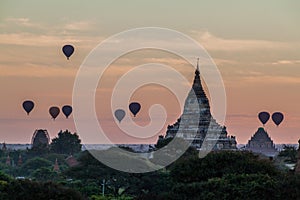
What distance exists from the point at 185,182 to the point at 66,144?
381ft

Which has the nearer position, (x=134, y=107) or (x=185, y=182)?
(x=185, y=182)

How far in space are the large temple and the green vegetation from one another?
123 ft

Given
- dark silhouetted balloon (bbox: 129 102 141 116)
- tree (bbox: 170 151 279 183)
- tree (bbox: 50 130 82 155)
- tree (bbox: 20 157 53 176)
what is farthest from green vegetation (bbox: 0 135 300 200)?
tree (bbox: 50 130 82 155)

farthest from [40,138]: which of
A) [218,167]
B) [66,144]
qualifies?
[218,167]

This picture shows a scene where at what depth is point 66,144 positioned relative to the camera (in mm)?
177625

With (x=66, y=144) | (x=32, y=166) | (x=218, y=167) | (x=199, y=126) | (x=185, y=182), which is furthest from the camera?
(x=66, y=144)

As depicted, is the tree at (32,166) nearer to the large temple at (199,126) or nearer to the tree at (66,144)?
the large temple at (199,126)

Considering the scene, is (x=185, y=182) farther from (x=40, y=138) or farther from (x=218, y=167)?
(x=40, y=138)

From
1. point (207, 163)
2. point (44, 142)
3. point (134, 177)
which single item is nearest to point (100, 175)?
point (134, 177)

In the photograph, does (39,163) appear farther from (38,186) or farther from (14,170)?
(38,186)

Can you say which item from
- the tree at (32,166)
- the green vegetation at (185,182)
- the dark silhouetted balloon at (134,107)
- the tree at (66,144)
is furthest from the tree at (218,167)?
the tree at (66,144)

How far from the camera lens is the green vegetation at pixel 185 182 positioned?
55.4m

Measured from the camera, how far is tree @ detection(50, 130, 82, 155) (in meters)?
176

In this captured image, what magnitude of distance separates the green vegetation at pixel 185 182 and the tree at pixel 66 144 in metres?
91.1
